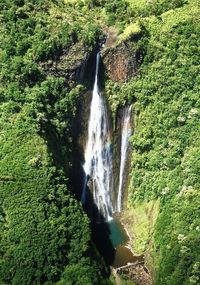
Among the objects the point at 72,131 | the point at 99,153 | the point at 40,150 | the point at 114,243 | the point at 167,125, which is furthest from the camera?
the point at 99,153

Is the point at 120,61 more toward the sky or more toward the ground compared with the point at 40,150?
more toward the sky

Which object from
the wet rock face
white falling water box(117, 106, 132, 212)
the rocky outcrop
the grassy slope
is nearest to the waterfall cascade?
white falling water box(117, 106, 132, 212)

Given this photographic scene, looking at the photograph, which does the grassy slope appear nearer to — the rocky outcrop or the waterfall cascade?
the waterfall cascade

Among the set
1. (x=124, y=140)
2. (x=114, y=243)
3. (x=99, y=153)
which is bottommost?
(x=114, y=243)

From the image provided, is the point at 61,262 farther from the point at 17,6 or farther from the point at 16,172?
the point at 17,6

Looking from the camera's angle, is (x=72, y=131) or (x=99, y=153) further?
(x=99, y=153)

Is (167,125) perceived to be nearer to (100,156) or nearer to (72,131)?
(100,156)

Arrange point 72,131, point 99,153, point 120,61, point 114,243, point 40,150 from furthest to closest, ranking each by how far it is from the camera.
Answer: point 120,61 → point 99,153 → point 72,131 → point 114,243 → point 40,150

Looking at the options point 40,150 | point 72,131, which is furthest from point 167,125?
point 40,150

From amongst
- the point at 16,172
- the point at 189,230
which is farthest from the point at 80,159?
the point at 189,230
